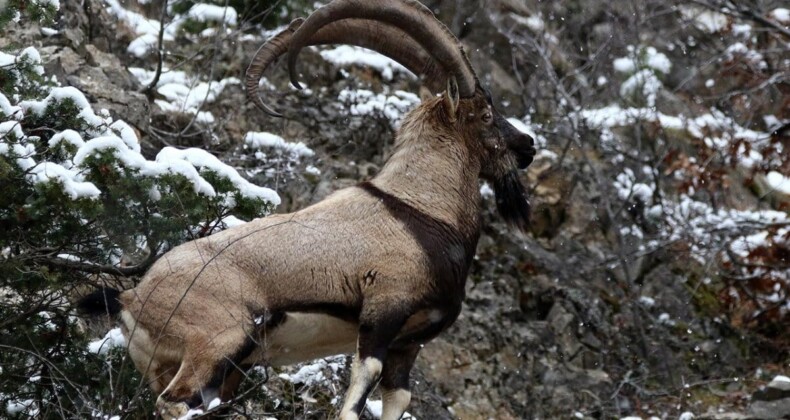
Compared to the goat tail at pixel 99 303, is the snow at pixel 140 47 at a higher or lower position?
higher

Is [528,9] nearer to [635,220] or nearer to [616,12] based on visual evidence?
[616,12]

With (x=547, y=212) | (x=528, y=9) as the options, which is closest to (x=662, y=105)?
(x=528, y=9)

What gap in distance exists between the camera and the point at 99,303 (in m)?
5.73

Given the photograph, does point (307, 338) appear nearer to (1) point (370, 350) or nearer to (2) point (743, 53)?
(1) point (370, 350)

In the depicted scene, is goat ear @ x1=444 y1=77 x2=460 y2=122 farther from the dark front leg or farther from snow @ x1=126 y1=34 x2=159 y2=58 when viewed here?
snow @ x1=126 y1=34 x2=159 y2=58

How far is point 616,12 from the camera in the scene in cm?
1605

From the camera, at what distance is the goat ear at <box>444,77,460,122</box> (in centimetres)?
684

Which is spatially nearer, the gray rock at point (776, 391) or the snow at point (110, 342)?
the snow at point (110, 342)

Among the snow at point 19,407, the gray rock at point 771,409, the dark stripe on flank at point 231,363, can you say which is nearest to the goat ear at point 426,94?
the dark stripe on flank at point 231,363

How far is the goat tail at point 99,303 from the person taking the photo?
5.69m

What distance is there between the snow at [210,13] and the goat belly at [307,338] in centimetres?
726

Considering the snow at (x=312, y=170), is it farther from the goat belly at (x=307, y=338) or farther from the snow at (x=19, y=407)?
the snow at (x=19, y=407)

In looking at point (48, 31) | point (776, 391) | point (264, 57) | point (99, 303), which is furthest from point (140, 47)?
point (776, 391)

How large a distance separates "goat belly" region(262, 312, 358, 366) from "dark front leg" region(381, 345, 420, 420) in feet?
0.82
